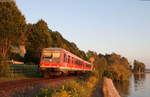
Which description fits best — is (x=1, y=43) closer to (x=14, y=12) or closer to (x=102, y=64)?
(x=14, y=12)

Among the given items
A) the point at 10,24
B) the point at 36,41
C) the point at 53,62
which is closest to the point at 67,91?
the point at 53,62

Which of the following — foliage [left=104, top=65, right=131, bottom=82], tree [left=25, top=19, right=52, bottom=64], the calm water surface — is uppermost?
tree [left=25, top=19, right=52, bottom=64]

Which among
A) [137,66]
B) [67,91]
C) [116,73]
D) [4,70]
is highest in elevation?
[137,66]

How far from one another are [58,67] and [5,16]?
12.1m

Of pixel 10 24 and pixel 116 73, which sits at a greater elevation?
pixel 10 24

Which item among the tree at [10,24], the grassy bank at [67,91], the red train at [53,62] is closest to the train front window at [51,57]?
the red train at [53,62]

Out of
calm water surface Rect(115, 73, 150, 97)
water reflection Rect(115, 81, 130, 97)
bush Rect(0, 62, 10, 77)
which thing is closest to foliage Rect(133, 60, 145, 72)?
calm water surface Rect(115, 73, 150, 97)

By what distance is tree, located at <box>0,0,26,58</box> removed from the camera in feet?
99.9

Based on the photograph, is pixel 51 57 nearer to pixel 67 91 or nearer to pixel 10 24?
pixel 10 24

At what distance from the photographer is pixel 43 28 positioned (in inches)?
2030

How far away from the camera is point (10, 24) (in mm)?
30344

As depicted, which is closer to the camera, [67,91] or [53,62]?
[67,91]

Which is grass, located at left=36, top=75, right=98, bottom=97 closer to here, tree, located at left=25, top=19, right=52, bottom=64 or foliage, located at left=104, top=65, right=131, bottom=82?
tree, located at left=25, top=19, right=52, bottom=64

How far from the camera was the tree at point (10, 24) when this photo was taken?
1199 inches
